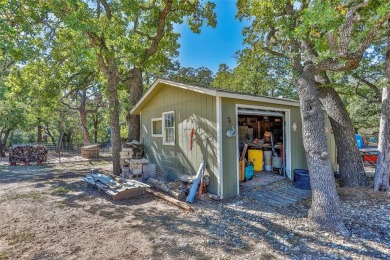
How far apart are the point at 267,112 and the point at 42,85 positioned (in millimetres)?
9913

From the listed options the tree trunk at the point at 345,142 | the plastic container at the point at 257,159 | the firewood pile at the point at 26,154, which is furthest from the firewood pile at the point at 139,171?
the firewood pile at the point at 26,154

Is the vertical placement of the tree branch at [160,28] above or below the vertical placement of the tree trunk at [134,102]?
above

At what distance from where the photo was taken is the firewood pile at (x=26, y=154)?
439 inches

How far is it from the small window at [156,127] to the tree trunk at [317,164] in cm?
497

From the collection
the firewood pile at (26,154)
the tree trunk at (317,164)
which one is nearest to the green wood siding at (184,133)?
the tree trunk at (317,164)

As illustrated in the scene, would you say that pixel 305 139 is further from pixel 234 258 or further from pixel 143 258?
pixel 143 258

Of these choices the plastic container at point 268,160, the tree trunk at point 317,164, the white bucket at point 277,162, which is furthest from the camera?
the plastic container at point 268,160

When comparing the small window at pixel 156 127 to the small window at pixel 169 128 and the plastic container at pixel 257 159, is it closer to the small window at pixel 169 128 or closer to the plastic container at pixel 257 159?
the small window at pixel 169 128

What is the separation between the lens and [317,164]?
4.01 metres

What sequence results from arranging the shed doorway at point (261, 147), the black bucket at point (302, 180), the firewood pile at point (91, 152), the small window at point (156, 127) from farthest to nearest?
the firewood pile at point (91, 152), the small window at point (156, 127), the shed doorway at point (261, 147), the black bucket at point (302, 180)

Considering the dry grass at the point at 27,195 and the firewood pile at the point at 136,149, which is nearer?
the dry grass at the point at 27,195

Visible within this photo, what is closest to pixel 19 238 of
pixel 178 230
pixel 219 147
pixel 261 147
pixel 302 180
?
pixel 178 230

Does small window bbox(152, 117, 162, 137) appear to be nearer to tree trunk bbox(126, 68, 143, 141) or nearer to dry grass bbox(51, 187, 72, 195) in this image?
tree trunk bbox(126, 68, 143, 141)

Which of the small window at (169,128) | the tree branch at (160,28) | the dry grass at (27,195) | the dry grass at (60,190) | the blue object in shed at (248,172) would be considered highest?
the tree branch at (160,28)
